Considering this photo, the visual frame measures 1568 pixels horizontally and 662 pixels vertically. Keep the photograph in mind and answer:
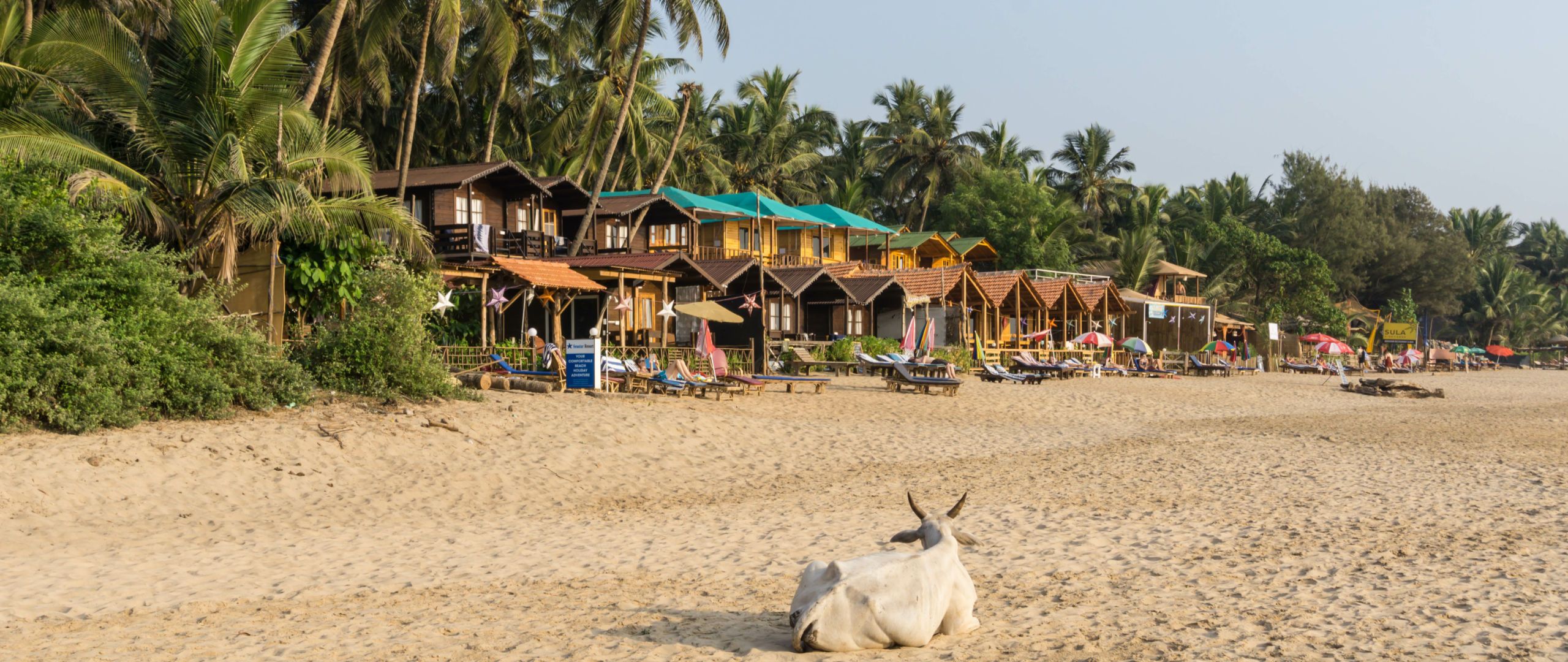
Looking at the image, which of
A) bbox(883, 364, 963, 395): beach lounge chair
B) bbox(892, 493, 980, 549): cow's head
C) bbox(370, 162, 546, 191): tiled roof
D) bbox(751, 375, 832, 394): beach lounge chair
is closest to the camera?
bbox(892, 493, 980, 549): cow's head

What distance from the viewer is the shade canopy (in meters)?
24.3

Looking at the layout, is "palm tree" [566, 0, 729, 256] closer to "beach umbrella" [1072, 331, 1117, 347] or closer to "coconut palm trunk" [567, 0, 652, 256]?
"coconut palm trunk" [567, 0, 652, 256]

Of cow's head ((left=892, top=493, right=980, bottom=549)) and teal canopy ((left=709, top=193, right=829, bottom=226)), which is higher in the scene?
teal canopy ((left=709, top=193, right=829, bottom=226))

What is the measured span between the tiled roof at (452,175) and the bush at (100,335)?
1322 centimetres

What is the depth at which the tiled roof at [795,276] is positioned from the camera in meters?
31.2

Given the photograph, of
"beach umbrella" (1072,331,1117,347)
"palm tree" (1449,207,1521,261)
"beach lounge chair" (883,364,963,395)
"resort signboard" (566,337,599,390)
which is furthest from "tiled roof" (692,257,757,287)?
"palm tree" (1449,207,1521,261)

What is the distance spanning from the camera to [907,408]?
1959cm

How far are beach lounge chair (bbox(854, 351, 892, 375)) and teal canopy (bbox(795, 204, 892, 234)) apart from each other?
13891 mm

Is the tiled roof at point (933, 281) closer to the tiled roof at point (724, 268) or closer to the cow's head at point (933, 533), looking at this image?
the tiled roof at point (724, 268)

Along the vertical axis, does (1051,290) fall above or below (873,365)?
above

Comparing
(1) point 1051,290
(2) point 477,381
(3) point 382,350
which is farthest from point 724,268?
(3) point 382,350

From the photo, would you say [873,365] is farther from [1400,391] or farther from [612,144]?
[1400,391]

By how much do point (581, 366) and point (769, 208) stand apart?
20.4 meters

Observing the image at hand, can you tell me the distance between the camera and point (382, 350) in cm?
1514
